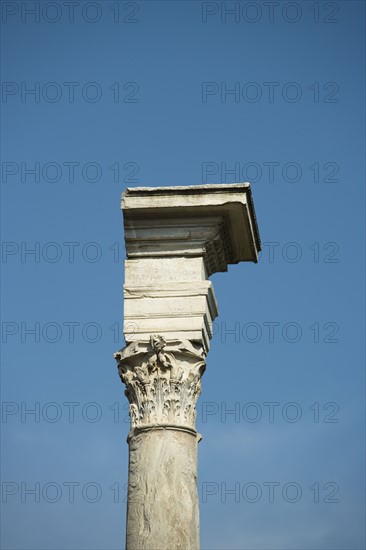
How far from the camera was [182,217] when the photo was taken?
17000 millimetres

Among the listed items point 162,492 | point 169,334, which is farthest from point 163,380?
point 162,492

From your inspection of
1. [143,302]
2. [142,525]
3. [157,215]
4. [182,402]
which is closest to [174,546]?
[142,525]

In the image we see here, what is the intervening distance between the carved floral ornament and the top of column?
52.5 inches

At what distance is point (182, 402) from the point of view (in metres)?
16.4

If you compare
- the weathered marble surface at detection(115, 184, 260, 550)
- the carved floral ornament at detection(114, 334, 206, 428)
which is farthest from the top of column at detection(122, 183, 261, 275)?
the carved floral ornament at detection(114, 334, 206, 428)

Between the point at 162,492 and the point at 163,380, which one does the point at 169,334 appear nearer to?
the point at 163,380

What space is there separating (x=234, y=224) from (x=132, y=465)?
11.6ft

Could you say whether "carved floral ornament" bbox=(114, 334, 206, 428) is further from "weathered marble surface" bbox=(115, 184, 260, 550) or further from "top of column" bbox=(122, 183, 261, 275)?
"top of column" bbox=(122, 183, 261, 275)

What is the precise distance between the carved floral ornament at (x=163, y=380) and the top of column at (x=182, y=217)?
1332mm

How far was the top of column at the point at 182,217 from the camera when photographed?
16844 mm

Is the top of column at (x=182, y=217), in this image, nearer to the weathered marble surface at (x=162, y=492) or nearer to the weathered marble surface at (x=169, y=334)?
the weathered marble surface at (x=169, y=334)

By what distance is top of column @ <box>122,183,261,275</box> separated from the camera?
16844mm

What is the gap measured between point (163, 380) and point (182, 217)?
2.20 m

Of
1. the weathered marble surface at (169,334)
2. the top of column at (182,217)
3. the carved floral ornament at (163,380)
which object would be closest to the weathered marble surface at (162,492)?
the weathered marble surface at (169,334)
